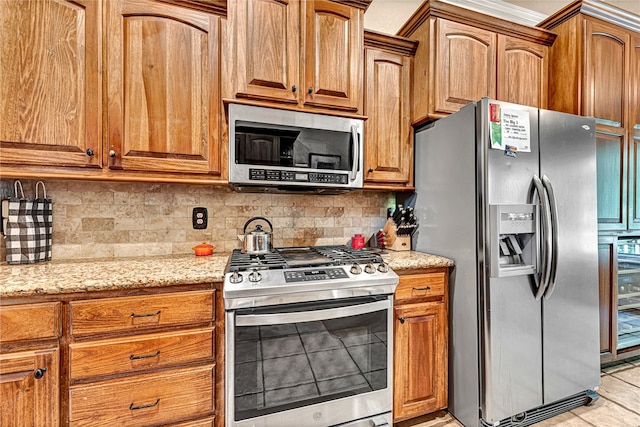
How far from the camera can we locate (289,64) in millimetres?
1712

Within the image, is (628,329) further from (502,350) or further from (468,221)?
(468,221)

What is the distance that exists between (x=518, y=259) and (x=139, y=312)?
6.33 ft

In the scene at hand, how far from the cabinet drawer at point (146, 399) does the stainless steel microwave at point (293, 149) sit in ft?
3.25

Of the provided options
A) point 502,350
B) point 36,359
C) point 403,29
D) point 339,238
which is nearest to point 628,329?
point 502,350

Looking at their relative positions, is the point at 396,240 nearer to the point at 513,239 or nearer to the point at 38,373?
the point at 513,239

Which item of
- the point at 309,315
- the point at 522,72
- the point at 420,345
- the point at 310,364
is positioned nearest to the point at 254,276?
the point at 309,315

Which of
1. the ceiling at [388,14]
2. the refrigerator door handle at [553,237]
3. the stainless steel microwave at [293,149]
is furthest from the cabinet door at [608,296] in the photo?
the ceiling at [388,14]

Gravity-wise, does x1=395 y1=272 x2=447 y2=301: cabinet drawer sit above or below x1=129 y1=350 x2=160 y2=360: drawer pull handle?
above

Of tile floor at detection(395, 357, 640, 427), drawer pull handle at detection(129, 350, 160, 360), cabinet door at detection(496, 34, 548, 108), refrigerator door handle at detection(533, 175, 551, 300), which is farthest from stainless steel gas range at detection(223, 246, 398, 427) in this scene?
cabinet door at detection(496, 34, 548, 108)

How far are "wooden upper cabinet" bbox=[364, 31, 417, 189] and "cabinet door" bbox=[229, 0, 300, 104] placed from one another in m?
0.53

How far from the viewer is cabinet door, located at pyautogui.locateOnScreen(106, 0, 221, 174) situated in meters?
1.48

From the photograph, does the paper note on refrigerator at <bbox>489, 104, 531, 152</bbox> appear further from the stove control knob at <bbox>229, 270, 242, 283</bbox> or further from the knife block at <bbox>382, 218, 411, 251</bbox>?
the stove control knob at <bbox>229, 270, 242, 283</bbox>

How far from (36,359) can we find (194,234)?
0.94m

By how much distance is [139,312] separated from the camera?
1.22 meters
